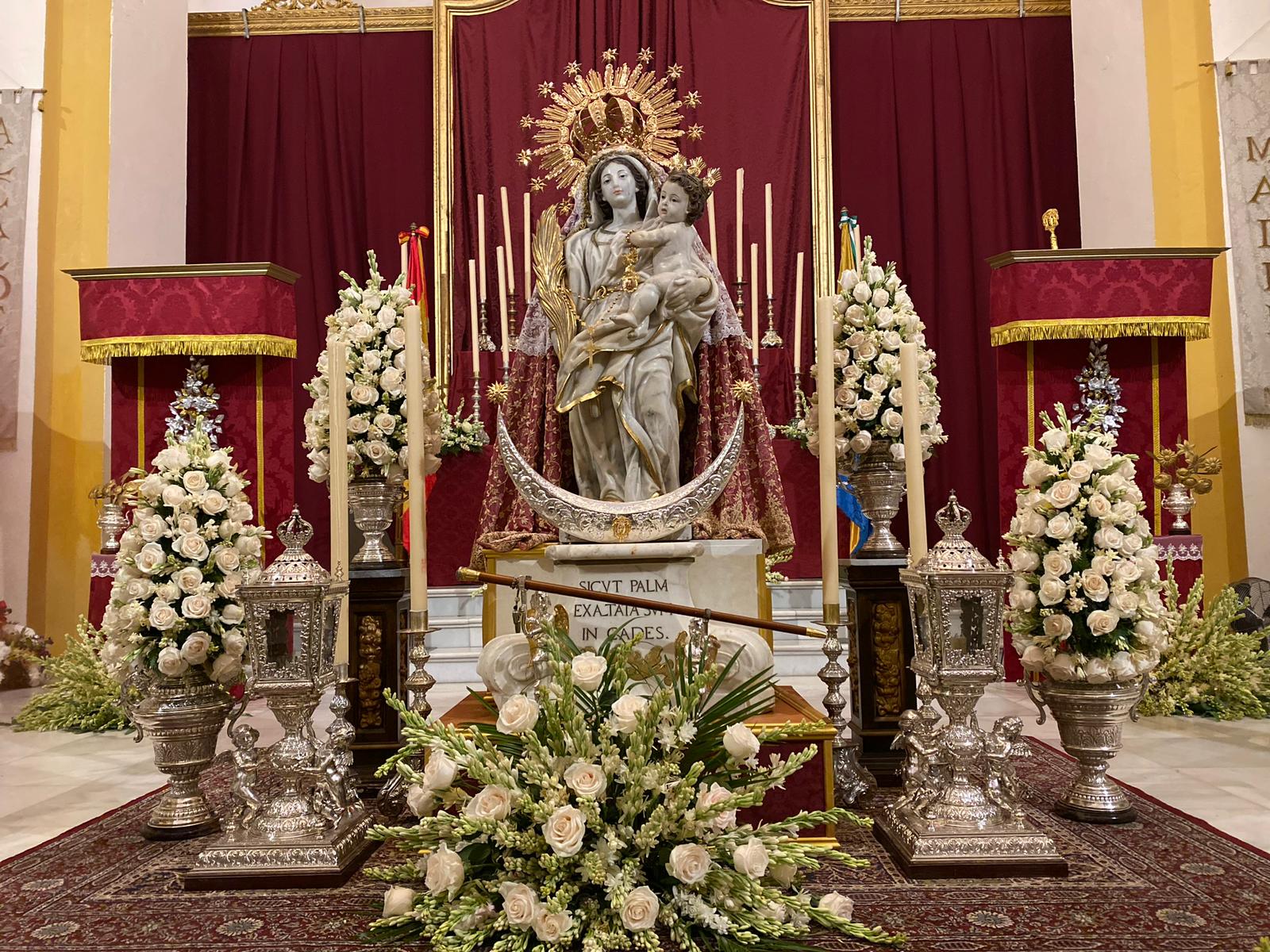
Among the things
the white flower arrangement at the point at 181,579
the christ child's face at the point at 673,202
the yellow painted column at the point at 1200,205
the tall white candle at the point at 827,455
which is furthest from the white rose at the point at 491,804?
the yellow painted column at the point at 1200,205

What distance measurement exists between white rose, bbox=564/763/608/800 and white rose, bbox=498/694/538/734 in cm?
13

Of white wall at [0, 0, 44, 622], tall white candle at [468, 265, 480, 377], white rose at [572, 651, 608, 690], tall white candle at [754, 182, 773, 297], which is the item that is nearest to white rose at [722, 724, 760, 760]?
white rose at [572, 651, 608, 690]

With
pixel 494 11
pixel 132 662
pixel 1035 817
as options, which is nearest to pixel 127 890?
pixel 132 662

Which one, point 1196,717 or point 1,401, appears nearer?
point 1196,717

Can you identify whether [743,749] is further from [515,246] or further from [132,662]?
[515,246]

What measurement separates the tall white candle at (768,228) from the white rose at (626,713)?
17.7ft

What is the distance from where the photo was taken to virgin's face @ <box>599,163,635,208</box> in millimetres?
3711

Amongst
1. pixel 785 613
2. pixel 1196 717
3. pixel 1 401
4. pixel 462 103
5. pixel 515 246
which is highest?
pixel 462 103

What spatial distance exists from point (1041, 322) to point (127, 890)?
5.06 meters

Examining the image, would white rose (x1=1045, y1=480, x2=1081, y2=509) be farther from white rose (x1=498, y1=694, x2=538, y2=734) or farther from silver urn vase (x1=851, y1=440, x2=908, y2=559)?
white rose (x1=498, y1=694, x2=538, y2=734)

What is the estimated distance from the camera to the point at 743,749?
82.8 inches

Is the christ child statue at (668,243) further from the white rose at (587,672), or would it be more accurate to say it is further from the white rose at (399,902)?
the white rose at (399,902)

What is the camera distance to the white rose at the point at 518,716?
2.08 m

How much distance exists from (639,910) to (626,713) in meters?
0.36
